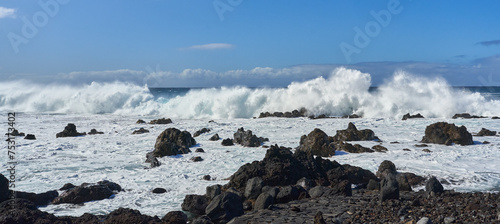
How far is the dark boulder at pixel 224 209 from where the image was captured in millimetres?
7324

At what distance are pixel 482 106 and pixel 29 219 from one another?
33773 mm

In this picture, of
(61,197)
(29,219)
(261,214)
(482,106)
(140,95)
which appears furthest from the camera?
(140,95)

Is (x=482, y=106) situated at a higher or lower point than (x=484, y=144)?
higher

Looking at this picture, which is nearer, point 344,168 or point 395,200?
point 395,200

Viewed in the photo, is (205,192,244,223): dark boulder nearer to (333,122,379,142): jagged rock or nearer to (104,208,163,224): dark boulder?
(104,208,163,224): dark boulder

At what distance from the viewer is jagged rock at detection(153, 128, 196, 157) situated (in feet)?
46.2

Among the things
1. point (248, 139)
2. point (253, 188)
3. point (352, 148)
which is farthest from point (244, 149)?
point (253, 188)

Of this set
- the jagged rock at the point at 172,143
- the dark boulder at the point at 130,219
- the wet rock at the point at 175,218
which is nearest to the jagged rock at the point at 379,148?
the jagged rock at the point at 172,143

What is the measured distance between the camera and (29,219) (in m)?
6.55

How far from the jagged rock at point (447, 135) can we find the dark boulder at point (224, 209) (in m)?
11.5

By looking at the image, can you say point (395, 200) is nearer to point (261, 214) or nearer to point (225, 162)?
point (261, 214)

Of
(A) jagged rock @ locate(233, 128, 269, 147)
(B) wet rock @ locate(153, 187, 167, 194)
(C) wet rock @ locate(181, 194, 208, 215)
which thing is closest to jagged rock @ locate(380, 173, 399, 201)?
(C) wet rock @ locate(181, 194, 208, 215)

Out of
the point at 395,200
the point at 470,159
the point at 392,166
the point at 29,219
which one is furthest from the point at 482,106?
the point at 29,219

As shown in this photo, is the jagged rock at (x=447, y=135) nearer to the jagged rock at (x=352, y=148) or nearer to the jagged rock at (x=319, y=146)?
the jagged rock at (x=352, y=148)
